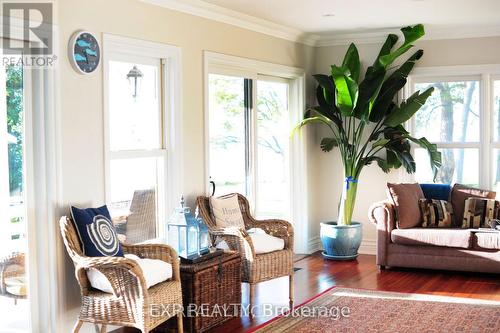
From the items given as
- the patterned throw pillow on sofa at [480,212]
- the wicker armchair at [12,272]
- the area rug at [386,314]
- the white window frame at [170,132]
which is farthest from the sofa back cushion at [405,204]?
the wicker armchair at [12,272]

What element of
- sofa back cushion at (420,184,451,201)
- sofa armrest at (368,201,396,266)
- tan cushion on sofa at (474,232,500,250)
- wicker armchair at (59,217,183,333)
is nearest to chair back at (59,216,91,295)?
wicker armchair at (59,217,183,333)

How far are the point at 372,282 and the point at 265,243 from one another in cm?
138

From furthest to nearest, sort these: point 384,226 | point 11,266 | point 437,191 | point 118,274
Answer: point 437,191
point 384,226
point 11,266
point 118,274

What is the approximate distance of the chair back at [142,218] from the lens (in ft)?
16.9

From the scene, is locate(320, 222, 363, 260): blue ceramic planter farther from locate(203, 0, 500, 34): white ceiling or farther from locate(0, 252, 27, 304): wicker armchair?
locate(0, 252, 27, 304): wicker armchair

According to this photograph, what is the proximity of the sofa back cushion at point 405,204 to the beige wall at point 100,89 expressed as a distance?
2.11 m

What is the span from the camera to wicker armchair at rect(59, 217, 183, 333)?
157 inches

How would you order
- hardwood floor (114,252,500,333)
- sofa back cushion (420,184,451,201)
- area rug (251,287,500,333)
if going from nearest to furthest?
area rug (251,287,500,333)
hardwood floor (114,252,500,333)
sofa back cushion (420,184,451,201)

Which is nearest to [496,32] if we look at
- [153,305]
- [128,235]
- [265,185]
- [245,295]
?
[265,185]

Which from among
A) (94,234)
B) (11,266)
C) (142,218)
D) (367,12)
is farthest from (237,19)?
(11,266)

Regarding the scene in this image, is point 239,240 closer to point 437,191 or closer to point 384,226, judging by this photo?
point 384,226

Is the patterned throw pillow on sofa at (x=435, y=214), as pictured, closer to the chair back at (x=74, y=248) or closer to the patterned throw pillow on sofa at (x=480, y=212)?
the patterned throw pillow on sofa at (x=480, y=212)

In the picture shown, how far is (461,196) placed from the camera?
690 centimetres

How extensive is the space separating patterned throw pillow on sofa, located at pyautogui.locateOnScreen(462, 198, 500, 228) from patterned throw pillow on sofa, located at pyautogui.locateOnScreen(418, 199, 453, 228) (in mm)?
159
